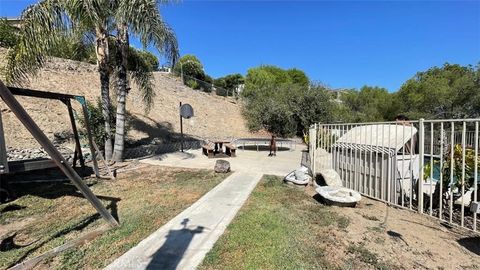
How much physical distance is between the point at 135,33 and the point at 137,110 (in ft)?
30.3

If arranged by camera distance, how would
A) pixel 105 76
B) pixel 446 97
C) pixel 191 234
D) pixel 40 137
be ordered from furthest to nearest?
pixel 446 97, pixel 105 76, pixel 191 234, pixel 40 137

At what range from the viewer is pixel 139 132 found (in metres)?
15.0

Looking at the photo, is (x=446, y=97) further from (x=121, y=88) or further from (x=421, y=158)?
(x=121, y=88)

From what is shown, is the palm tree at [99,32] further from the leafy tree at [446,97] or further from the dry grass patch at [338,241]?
the leafy tree at [446,97]

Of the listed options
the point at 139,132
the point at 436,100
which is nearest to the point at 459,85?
the point at 436,100

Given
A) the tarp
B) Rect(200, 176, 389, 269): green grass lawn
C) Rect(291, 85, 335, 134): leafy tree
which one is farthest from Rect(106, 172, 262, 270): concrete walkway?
Rect(291, 85, 335, 134): leafy tree

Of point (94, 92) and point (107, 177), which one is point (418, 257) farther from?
point (94, 92)

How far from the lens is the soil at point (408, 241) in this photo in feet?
10.3

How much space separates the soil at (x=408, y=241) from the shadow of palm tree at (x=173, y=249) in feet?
6.00

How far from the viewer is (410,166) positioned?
489 cm

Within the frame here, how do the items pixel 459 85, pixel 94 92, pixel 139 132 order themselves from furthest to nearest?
pixel 459 85
pixel 94 92
pixel 139 132

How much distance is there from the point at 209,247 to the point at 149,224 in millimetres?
1297

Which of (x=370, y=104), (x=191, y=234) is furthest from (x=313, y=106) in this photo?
(x=370, y=104)

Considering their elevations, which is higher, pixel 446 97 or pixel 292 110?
pixel 446 97
